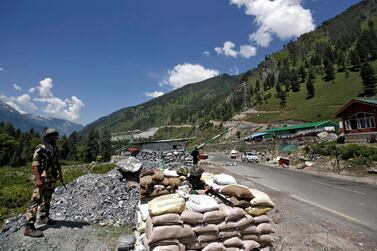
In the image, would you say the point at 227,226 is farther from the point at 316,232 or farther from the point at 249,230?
the point at 316,232

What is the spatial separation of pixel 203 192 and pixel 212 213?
4.29 ft

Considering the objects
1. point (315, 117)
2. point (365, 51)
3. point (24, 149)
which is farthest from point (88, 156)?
point (365, 51)

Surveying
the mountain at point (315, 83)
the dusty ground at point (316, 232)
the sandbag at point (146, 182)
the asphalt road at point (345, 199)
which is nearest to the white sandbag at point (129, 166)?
the sandbag at point (146, 182)

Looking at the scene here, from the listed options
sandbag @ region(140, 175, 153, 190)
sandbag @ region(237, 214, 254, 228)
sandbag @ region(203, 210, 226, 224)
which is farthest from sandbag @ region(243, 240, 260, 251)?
sandbag @ region(140, 175, 153, 190)

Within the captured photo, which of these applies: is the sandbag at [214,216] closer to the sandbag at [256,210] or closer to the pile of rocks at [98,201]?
the sandbag at [256,210]

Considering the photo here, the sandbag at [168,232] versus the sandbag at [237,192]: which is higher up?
the sandbag at [237,192]

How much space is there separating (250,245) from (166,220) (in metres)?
2.07

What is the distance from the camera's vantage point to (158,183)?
859 cm

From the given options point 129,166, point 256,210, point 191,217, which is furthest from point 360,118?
point 191,217

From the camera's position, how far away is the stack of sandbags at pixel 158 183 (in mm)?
8297

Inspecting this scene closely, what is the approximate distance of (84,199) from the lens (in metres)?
10.3

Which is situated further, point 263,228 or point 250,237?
point 263,228

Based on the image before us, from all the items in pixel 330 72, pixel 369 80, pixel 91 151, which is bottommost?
pixel 91 151

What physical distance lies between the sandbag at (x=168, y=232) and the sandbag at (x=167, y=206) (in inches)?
11.5
